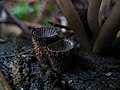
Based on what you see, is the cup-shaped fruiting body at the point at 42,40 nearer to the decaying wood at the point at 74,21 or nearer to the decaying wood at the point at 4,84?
the decaying wood at the point at 74,21

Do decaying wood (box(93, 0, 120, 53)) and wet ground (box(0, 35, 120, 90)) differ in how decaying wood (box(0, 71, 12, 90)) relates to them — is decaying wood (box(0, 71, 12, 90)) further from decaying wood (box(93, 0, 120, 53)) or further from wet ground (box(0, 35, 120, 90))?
decaying wood (box(93, 0, 120, 53))

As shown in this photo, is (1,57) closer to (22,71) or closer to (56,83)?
(22,71)

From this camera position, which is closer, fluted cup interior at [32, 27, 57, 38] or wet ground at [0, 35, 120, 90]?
wet ground at [0, 35, 120, 90]

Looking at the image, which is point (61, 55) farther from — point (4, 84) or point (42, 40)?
point (4, 84)

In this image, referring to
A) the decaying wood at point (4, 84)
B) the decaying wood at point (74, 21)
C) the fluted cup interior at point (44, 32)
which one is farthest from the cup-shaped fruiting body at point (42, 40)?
the decaying wood at point (4, 84)

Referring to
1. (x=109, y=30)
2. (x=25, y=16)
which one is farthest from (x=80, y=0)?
(x=25, y=16)

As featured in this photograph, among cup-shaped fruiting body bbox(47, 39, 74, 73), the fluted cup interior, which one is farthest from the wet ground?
the fluted cup interior

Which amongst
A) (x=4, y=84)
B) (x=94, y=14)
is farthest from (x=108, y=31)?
(x=4, y=84)
